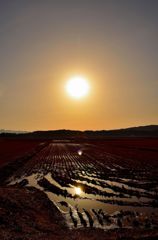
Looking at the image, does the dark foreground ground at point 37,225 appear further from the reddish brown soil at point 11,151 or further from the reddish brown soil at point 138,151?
the reddish brown soil at point 11,151

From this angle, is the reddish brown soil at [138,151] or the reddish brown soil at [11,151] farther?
the reddish brown soil at [11,151]

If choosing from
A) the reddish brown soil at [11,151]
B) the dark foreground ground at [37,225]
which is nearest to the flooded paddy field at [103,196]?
the dark foreground ground at [37,225]

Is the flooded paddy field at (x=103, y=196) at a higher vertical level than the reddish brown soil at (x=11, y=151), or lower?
lower

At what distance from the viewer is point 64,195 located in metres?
17.6

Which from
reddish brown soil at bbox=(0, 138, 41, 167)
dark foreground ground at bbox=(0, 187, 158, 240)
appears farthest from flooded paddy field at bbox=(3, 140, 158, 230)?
reddish brown soil at bbox=(0, 138, 41, 167)

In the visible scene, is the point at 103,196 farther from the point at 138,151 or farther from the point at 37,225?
the point at 138,151

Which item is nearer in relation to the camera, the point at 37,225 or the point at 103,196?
the point at 37,225

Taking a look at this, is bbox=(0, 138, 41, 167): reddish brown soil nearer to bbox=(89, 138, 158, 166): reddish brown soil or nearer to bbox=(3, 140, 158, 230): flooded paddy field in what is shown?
bbox=(3, 140, 158, 230): flooded paddy field

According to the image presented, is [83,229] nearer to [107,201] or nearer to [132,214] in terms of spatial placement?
[132,214]

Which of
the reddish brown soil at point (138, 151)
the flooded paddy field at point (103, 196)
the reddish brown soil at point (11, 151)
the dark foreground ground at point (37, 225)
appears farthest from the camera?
the reddish brown soil at point (11, 151)

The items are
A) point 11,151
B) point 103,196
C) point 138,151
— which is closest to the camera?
point 103,196

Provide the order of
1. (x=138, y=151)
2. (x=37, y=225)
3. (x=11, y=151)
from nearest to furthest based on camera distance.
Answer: (x=37, y=225) → (x=138, y=151) → (x=11, y=151)

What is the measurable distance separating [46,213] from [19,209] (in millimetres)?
1227

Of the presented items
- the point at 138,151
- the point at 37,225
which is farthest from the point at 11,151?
the point at 37,225
